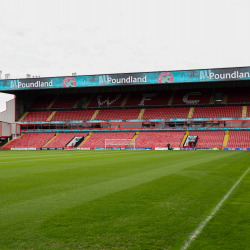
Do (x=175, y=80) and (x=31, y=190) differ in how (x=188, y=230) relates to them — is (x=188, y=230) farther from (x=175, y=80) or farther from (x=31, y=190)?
(x=175, y=80)

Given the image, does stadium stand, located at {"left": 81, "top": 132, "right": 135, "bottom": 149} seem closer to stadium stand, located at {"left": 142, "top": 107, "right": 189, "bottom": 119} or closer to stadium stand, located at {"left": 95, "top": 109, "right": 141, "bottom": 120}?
stadium stand, located at {"left": 95, "top": 109, "right": 141, "bottom": 120}

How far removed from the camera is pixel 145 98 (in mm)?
66375

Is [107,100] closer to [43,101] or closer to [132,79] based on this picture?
[132,79]

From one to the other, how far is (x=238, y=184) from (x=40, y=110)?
63796mm

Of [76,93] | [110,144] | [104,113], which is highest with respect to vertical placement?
[76,93]

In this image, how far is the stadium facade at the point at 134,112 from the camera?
178 ft

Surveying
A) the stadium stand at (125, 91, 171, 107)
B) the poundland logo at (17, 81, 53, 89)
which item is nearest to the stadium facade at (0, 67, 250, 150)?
the poundland logo at (17, 81, 53, 89)

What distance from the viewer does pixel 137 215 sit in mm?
6004

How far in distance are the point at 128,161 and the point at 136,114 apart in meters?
40.7

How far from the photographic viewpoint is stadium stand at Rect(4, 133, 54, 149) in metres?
58.5

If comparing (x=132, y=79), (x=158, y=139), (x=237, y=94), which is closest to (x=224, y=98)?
(x=237, y=94)

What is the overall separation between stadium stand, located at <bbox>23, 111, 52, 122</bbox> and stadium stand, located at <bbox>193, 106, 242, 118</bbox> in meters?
31.7

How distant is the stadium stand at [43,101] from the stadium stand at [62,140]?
1232 centimetres

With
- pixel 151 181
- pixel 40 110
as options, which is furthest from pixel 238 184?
pixel 40 110
